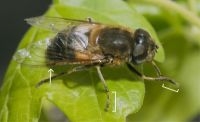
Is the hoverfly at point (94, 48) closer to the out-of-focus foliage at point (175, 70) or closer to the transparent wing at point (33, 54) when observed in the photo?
the transparent wing at point (33, 54)

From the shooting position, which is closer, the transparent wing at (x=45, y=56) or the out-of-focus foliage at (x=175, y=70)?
the transparent wing at (x=45, y=56)

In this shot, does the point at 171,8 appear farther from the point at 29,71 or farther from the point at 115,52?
the point at 29,71

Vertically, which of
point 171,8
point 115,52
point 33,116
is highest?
point 171,8

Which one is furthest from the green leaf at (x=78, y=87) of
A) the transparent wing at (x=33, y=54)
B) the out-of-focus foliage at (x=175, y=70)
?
the out-of-focus foliage at (x=175, y=70)

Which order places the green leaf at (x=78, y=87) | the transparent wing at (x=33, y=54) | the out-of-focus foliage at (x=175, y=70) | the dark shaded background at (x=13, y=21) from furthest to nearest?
1. the dark shaded background at (x=13, y=21)
2. the out-of-focus foliage at (x=175, y=70)
3. the transparent wing at (x=33, y=54)
4. the green leaf at (x=78, y=87)

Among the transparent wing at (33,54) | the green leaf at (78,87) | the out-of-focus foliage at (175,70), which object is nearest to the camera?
the green leaf at (78,87)

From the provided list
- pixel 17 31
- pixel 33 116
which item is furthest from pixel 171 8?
pixel 17 31

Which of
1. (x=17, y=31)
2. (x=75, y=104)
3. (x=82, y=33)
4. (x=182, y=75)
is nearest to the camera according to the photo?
(x=75, y=104)
